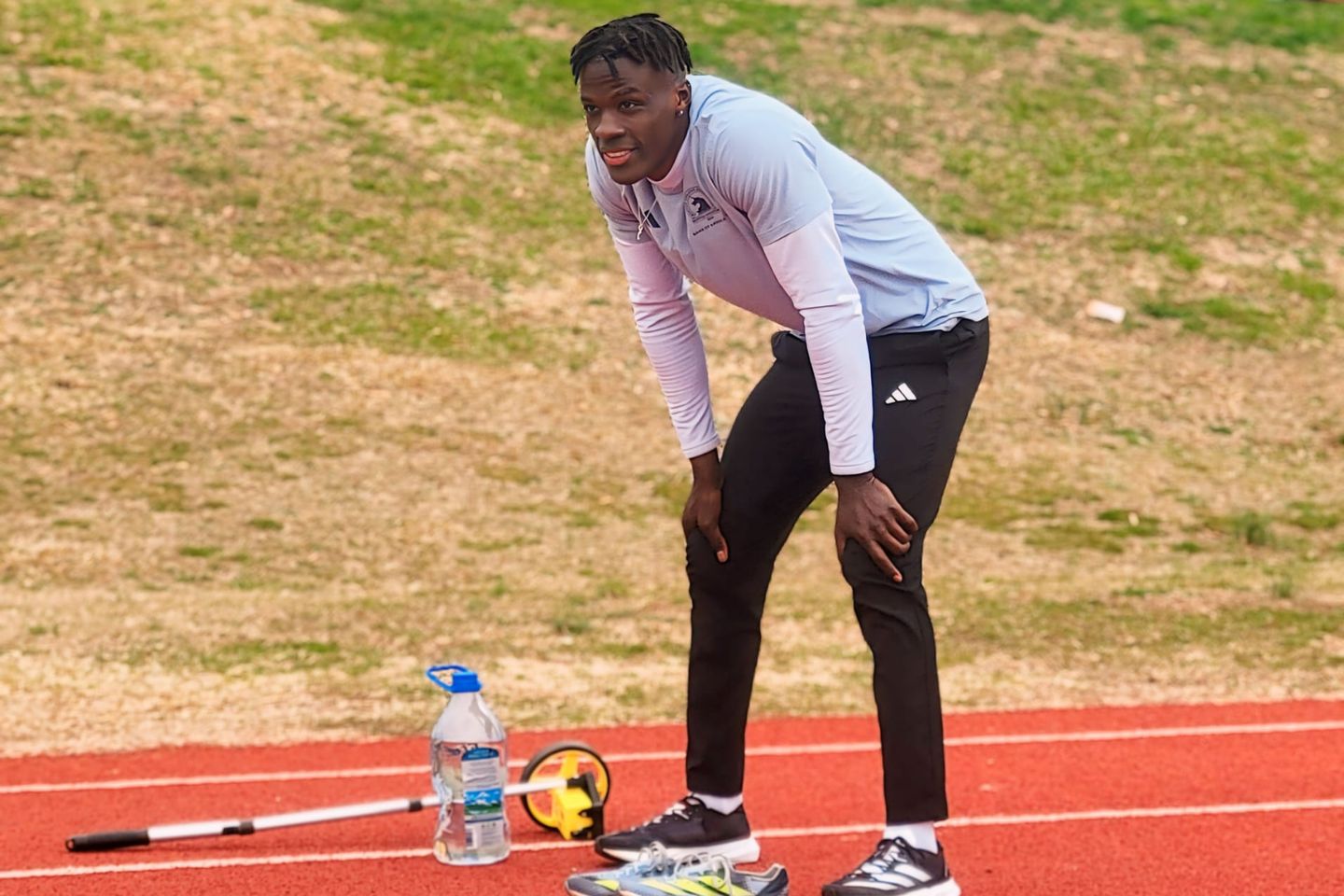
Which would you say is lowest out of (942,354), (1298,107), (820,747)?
(820,747)

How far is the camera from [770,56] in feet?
71.5

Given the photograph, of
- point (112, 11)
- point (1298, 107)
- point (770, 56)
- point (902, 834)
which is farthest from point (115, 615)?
point (1298, 107)

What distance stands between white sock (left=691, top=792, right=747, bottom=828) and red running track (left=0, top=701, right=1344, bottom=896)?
0.30 m

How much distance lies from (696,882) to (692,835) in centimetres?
39

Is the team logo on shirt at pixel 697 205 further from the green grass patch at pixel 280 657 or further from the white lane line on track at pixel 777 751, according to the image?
the green grass patch at pixel 280 657

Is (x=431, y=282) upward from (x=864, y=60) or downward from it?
downward

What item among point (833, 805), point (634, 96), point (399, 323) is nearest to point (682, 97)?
point (634, 96)

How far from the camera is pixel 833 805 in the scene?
593cm

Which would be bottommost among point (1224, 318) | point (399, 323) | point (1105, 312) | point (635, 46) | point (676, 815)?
point (676, 815)

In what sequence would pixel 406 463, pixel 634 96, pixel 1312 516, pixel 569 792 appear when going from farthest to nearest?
pixel 406 463 → pixel 1312 516 → pixel 569 792 → pixel 634 96

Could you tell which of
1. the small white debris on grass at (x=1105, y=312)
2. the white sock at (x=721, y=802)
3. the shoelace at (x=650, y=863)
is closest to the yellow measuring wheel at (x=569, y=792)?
the white sock at (x=721, y=802)

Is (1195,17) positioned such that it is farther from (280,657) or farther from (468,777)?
(468,777)

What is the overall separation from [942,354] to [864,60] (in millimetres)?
18645

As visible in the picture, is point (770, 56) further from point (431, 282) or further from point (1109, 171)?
point (431, 282)
